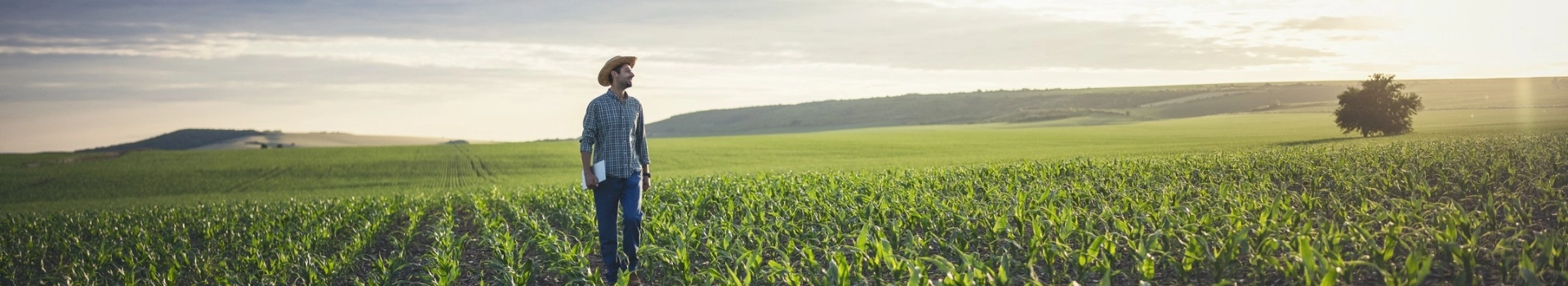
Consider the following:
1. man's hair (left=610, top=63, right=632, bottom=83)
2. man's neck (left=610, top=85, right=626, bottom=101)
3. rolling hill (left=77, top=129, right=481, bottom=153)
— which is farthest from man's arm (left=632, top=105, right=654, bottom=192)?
rolling hill (left=77, top=129, right=481, bottom=153)

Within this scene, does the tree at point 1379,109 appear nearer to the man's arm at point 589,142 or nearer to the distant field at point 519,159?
the distant field at point 519,159

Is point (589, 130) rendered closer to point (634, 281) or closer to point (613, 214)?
point (613, 214)

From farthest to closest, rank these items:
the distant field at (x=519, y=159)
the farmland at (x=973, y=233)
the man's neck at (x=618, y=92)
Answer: the distant field at (x=519, y=159) → the man's neck at (x=618, y=92) → the farmland at (x=973, y=233)

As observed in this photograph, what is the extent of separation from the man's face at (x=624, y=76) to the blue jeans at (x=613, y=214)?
789 mm

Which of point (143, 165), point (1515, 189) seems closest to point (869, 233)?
point (1515, 189)

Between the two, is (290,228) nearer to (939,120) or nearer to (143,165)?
(143,165)

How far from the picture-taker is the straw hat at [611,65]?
293 inches

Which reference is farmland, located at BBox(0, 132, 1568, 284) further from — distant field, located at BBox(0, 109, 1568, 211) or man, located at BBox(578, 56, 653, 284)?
distant field, located at BBox(0, 109, 1568, 211)

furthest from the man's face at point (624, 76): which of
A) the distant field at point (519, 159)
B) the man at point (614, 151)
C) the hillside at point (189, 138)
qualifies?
the hillside at point (189, 138)

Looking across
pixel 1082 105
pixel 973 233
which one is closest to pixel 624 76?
pixel 973 233

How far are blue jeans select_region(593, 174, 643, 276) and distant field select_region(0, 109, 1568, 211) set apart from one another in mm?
26436

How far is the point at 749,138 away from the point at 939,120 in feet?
203

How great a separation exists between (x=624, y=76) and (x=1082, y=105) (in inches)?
4891

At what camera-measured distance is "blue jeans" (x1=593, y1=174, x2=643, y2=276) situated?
761 centimetres
